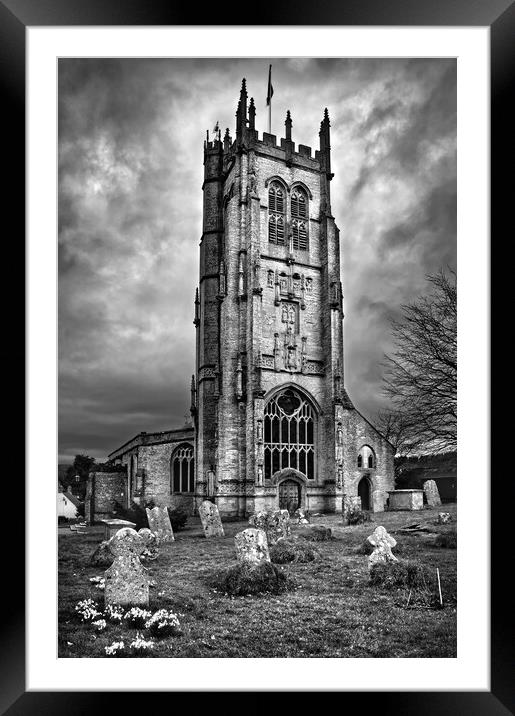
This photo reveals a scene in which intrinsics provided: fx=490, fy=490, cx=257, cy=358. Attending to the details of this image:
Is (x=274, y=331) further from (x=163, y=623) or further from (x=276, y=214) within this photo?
(x=163, y=623)

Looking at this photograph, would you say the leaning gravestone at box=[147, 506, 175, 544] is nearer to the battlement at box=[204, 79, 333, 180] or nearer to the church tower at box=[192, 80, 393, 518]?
the church tower at box=[192, 80, 393, 518]

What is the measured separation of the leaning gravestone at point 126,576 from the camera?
6.04 metres

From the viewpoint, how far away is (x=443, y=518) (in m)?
7.71

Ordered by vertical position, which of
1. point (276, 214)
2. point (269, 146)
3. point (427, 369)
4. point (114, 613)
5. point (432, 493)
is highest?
point (269, 146)

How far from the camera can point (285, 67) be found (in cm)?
782

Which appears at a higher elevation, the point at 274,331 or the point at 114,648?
the point at 274,331

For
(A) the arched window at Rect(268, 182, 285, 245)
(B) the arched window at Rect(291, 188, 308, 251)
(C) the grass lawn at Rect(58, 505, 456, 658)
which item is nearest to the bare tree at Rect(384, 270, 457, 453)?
(C) the grass lawn at Rect(58, 505, 456, 658)

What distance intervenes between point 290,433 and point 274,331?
10.9 feet

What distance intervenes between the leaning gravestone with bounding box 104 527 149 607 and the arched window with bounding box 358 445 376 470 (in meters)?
8.13

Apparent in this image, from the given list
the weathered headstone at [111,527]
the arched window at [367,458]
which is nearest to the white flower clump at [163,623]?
the weathered headstone at [111,527]
